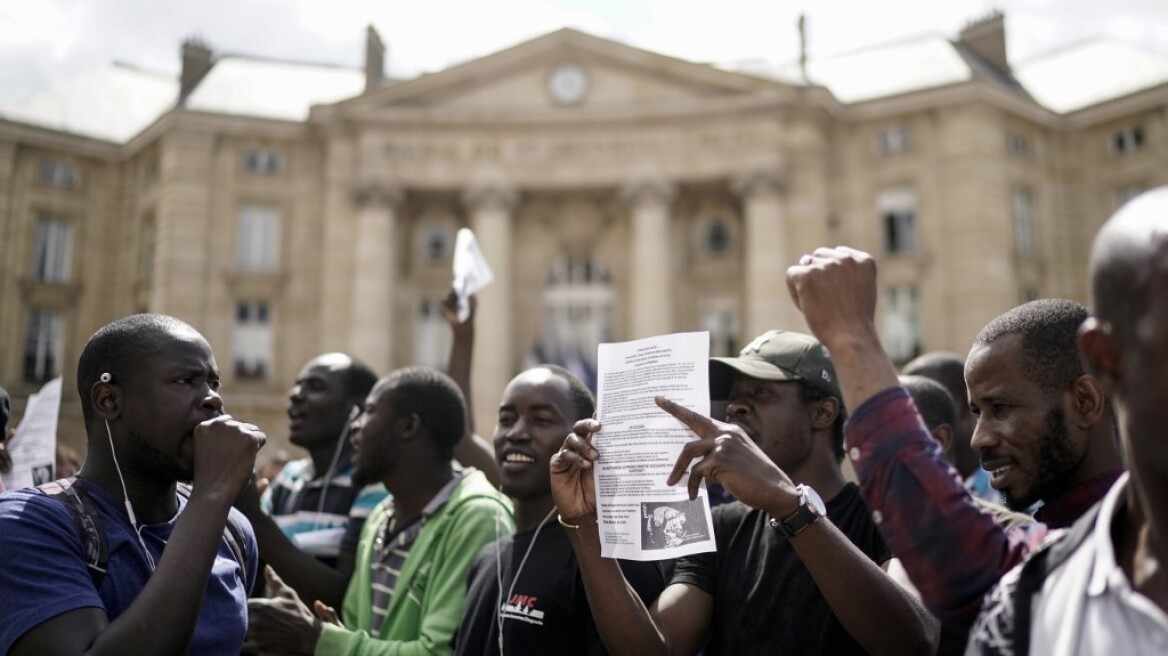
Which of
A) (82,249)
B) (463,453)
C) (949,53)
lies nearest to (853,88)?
(949,53)

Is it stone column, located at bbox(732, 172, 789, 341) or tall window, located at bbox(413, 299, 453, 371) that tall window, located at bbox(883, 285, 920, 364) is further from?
tall window, located at bbox(413, 299, 453, 371)

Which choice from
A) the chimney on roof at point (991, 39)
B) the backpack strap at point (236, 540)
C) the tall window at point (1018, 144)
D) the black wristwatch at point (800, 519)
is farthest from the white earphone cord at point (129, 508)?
the chimney on roof at point (991, 39)

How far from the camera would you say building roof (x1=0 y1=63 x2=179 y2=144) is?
34.1m

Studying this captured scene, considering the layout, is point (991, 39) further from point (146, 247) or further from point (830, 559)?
point (830, 559)

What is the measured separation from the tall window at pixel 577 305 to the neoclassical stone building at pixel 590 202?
7 centimetres

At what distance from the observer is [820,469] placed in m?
3.79

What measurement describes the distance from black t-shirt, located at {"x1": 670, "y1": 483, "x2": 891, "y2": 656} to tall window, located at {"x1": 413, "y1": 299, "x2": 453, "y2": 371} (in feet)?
89.6

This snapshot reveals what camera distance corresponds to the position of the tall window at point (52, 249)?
3306cm

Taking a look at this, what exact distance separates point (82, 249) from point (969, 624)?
3634cm

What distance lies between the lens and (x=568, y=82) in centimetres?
3058

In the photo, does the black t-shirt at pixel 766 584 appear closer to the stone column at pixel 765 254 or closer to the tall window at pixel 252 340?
the stone column at pixel 765 254

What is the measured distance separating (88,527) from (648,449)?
1650mm

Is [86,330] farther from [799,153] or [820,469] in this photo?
[820,469]

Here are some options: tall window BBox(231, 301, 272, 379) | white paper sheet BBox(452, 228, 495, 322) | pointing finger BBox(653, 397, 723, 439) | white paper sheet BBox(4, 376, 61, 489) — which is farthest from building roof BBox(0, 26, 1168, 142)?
pointing finger BBox(653, 397, 723, 439)
